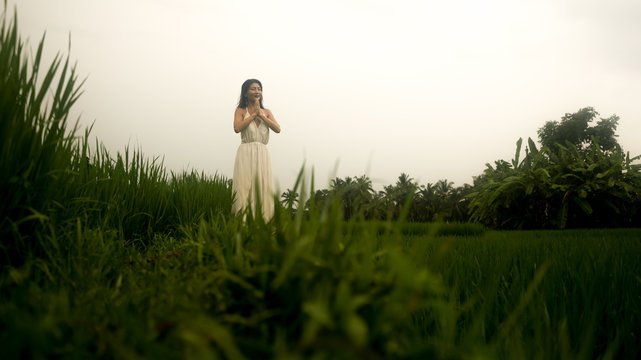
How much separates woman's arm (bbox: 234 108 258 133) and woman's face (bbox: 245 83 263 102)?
24 cm

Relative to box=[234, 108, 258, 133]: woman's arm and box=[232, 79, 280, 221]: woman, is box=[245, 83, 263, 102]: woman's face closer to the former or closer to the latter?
box=[232, 79, 280, 221]: woman

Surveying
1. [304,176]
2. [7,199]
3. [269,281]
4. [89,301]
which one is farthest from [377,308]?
[7,199]

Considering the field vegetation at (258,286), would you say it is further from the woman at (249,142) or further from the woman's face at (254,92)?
the woman's face at (254,92)

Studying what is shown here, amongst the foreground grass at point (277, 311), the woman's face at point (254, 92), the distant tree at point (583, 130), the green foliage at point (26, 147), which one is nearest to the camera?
the foreground grass at point (277, 311)

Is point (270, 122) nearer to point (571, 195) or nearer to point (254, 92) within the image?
point (254, 92)

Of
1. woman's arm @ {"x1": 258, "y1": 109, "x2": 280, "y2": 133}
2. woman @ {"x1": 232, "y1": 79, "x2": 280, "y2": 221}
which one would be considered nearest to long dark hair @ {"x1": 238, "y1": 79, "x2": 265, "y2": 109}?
woman @ {"x1": 232, "y1": 79, "x2": 280, "y2": 221}

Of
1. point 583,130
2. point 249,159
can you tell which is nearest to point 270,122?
point 249,159

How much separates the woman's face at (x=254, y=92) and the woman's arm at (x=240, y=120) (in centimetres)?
24

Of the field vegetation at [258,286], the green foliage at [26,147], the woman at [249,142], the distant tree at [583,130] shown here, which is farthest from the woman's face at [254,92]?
the distant tree at [583,130]

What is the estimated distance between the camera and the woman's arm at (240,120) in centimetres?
553

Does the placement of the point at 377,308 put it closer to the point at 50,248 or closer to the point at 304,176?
the point at 304,176

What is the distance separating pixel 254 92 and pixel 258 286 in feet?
16.9

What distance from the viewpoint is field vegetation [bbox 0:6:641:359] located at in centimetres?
70

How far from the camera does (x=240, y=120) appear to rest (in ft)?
19.2
